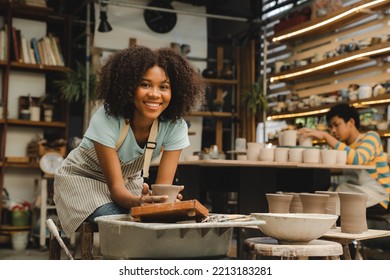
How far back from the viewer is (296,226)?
5.36 feet

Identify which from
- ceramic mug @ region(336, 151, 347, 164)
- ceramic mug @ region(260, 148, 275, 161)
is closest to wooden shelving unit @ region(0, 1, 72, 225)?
ceramic mug @ region(260, 148, 275, 161)

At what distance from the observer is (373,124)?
5059 millimetres

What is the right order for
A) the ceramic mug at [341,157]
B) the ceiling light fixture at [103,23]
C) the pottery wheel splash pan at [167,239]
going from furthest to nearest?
the ceiling light fixture at [103,23] < the ceramic mug at [341,157] < the pottery wheel splash pan at [167,239]

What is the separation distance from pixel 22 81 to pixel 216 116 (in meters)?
2.36

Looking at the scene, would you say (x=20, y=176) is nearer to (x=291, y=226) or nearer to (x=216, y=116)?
(x=216, y=116)

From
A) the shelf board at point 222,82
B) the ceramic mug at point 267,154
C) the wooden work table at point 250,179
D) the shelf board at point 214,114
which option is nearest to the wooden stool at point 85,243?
the wooden work table at point 250,179

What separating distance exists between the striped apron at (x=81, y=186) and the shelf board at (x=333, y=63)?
3.46 meters

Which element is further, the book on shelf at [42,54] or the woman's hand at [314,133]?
the book on shelf at [42,54]

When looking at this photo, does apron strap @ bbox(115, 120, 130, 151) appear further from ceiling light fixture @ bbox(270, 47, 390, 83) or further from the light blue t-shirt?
ceiling light fixture @ bbox(270, 47, 390, 83)

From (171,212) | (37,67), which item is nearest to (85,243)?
(171,212)

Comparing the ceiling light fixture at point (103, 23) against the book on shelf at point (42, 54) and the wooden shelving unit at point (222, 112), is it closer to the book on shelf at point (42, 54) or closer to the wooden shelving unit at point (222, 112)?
the book on shelf at point (42, 54)

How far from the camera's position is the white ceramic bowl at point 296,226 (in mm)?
1628

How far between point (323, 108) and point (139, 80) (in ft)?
13.7
